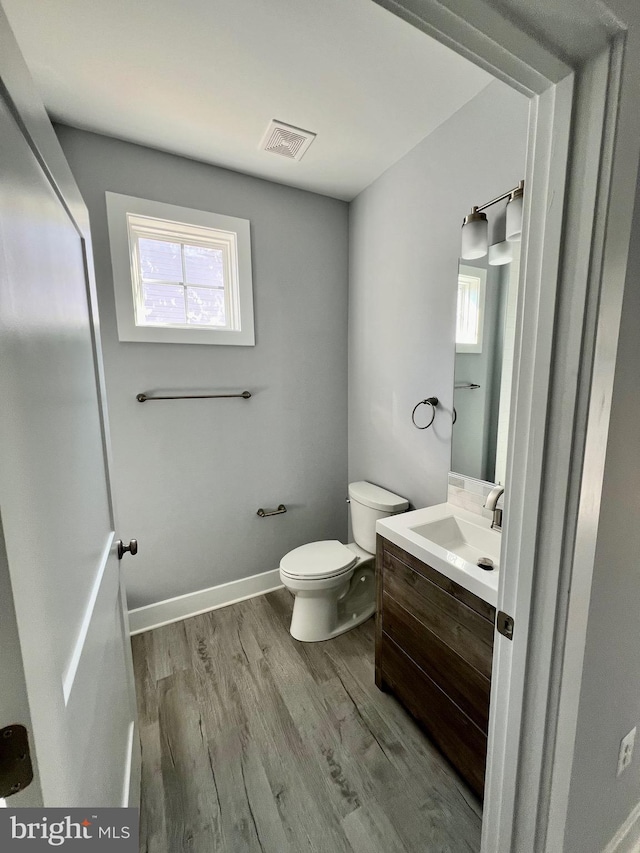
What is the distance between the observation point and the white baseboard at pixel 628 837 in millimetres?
981

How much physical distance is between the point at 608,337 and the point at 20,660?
98 cm

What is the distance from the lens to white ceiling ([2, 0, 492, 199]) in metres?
1.09

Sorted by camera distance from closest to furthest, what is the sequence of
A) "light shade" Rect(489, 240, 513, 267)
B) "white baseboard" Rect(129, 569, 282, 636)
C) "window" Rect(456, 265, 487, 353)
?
1. "light shade" Rect(489, 240, 513, 267)
2. "window" Rect(456, 265, 487, 353)
3. "white baseboard" Rect(129, 569, 282, 636)

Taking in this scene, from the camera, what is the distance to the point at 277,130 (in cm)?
159

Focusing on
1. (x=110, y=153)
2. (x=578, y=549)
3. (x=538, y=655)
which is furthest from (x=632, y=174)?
(x=110, y=153)

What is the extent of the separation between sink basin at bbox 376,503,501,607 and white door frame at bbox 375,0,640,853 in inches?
13.2

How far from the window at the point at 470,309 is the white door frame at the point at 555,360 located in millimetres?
944

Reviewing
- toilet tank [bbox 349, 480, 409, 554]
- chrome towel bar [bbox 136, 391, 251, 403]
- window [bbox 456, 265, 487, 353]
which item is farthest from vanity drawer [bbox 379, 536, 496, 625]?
chrome towel bar [bbox 136, 391, 251, 403]

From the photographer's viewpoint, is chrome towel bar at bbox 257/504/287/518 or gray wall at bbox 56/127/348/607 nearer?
gray wall at bbox 56/127/348/607

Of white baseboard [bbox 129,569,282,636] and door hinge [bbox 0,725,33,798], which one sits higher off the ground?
door hinge [bbox 0,725,33,798]

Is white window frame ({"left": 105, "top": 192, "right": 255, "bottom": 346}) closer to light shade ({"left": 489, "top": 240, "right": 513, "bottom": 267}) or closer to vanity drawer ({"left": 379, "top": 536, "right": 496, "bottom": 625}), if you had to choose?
light shade ({"left": 489, "top": 240, "right": 513, "bottom": 267})

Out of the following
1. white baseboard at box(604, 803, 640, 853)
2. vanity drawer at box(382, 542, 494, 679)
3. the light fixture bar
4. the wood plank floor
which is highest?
the light fixture bar

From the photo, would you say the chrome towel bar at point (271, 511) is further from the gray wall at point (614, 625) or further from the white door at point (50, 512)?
the gray wall at point (614, 625)

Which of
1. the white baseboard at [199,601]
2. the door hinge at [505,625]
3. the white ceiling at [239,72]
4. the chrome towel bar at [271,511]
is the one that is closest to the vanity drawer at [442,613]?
the door hinge at [505,625]
